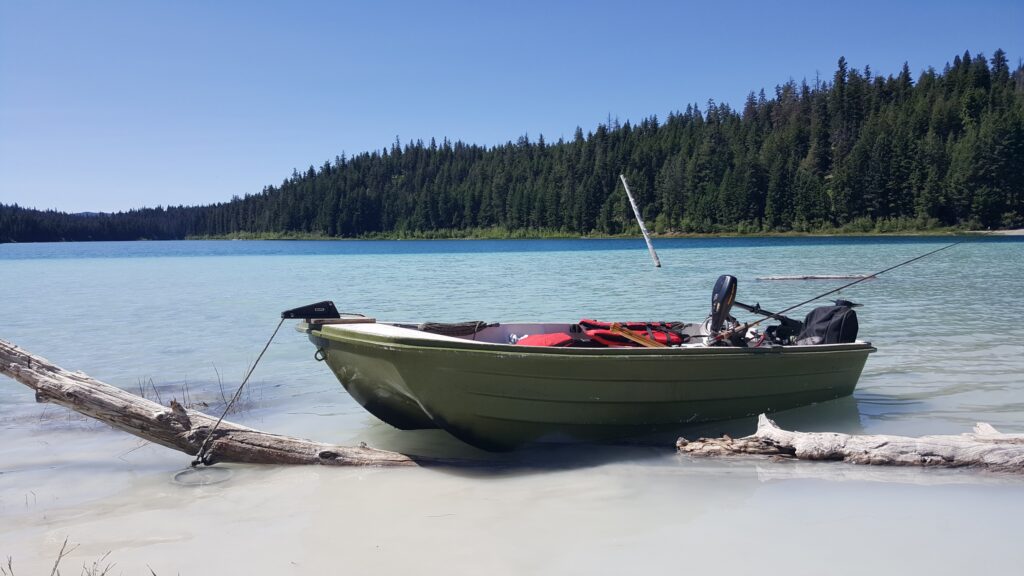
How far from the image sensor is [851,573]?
434 centimetres

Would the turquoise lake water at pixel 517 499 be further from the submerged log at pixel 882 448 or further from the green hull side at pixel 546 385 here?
the green hull side at pixel 546 385

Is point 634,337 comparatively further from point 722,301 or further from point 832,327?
point 832,327

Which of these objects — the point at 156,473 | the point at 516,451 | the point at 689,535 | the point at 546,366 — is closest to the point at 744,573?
the point at 689,535

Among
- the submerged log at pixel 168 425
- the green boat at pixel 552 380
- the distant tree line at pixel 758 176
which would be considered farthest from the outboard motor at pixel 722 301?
the distant tree line at pixel 758 176

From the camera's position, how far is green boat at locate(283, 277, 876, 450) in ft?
19.2

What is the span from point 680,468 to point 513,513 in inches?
71.9

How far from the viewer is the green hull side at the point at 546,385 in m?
5.86

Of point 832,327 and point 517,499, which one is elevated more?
point 832,327

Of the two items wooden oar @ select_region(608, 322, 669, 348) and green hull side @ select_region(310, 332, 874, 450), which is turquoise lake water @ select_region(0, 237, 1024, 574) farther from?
wooden oar @ select_region(608, 322, 669, 348)

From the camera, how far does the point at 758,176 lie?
Answer: 122750 millimetres

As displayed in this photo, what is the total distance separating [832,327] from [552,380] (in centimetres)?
420

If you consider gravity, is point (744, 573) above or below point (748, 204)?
below

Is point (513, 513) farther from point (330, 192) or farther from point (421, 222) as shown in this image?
point (330, 192)

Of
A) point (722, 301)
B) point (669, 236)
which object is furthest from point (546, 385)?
point (669, 236)
